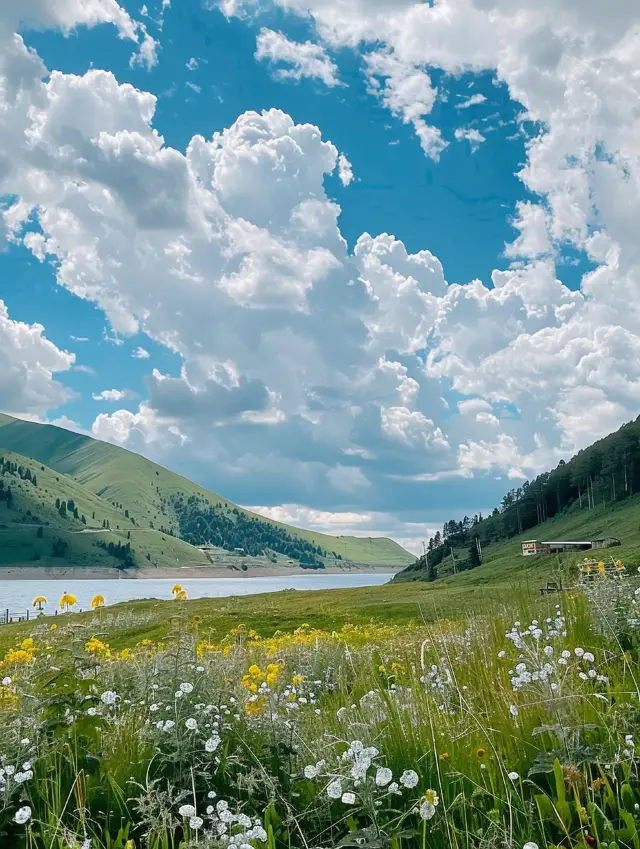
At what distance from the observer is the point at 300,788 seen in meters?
5.00

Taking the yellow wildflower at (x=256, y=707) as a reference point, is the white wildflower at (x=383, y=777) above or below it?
above

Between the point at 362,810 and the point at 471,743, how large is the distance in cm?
141

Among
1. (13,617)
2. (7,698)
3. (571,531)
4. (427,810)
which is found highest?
(571,531)

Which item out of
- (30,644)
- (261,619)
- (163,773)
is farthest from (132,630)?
(163,773)

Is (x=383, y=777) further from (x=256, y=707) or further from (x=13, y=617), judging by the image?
(x=13, y=617)

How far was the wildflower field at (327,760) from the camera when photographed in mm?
3926

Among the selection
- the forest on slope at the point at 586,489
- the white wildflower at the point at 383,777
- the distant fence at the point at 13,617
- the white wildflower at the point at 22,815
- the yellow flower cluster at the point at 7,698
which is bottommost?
the distant fence at the point at 13,617

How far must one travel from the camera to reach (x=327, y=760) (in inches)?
189

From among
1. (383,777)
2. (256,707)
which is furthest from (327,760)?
(256,707)

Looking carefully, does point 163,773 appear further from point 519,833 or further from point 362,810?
point 519,833

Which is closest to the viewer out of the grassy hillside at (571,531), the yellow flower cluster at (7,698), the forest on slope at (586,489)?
the yellow flower cluster at (7,698)

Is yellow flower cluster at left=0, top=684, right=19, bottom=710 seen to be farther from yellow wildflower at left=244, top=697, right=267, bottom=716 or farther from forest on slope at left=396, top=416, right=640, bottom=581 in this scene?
forest on slope at left=396, top=416, right=640, bottom=581

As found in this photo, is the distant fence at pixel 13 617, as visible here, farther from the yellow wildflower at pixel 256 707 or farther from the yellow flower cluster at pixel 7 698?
the yellow wildflower at pixel 256 707

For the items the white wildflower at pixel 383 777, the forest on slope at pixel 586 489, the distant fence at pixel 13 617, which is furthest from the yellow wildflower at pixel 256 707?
Result: the forest on slope at pixel 586 489
